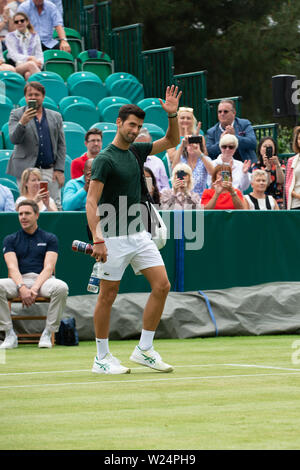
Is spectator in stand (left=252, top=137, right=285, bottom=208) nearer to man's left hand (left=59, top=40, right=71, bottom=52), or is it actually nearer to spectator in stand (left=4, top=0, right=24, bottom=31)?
spectator in stand (left=4, top=0, right=24, bottom=31)

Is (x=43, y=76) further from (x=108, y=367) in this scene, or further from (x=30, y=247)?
(x=108, y=367)

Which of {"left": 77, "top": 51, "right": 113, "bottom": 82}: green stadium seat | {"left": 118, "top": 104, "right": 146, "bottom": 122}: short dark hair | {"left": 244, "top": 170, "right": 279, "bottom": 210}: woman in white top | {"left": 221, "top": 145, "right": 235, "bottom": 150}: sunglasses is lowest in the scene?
{"left": 244, "top": 170, "right": 279, "bottom": 210}: woman in white top

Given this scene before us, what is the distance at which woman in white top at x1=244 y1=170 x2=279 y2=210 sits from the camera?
1350 centimetres

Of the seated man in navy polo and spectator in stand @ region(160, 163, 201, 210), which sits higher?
spectator in stand @ region(160, 163, 201, 210)

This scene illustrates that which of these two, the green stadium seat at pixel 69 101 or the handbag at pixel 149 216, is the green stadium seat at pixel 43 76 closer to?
the green stadium seat at pixel 69 101

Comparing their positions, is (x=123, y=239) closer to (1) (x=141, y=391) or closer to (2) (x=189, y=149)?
(1) (x=141, y=391)

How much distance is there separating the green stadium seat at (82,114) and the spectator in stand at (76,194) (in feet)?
11.7

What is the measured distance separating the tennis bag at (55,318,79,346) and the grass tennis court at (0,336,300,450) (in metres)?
0.98

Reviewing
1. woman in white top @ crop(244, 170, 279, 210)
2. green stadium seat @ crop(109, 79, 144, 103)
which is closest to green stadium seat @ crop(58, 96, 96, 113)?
green stadium seat @ crop(109, 79, 144, 103)

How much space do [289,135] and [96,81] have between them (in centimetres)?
1558

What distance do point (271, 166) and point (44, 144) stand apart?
10.7ft

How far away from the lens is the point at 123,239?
27.6 feet

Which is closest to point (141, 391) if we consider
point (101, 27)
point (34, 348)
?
point (34, 348)

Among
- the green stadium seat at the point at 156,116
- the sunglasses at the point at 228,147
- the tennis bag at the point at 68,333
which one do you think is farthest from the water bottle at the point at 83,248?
the green stadium seat at the point at 156,116
